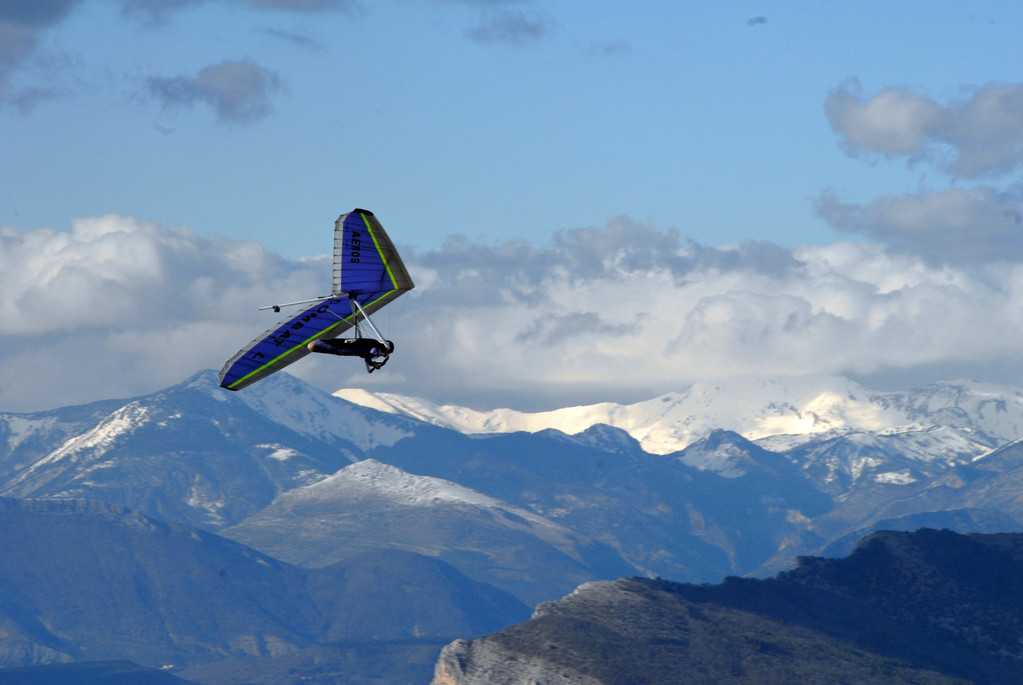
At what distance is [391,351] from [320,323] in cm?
1362

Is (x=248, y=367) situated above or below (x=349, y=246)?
below

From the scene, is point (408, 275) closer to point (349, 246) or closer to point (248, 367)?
point (349, 246)

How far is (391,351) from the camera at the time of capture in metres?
130

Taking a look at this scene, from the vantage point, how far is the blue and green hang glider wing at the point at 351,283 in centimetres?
13962

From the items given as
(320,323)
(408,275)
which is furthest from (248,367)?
(408,275)

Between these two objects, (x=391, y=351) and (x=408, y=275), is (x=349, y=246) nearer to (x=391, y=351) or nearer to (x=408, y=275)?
(x=408, y=275)

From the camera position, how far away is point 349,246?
14300cm

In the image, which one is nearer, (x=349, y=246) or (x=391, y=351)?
(x=391, y=351)

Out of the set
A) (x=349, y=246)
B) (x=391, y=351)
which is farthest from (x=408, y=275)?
(x=391, y=351)

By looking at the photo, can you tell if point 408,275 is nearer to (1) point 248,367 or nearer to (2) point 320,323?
(2) point 320,323

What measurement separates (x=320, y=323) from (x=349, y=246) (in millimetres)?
8163

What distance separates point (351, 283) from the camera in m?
144

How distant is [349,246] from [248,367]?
17.1 metres

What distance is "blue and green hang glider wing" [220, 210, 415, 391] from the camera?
458 ft
